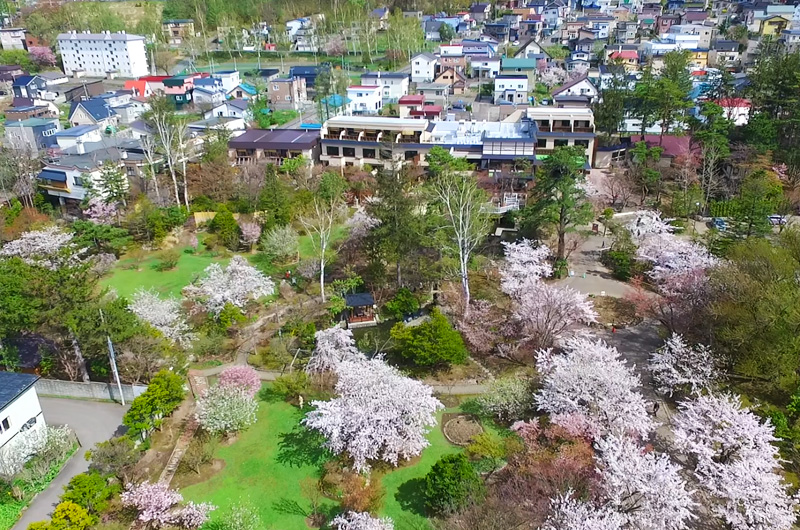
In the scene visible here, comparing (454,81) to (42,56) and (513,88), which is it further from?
(42,56)

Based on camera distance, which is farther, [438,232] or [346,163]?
[346,163]

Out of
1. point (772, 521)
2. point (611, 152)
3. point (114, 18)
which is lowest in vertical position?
point (772, 521)

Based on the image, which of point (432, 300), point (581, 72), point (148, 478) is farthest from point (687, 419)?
point (581, 72)

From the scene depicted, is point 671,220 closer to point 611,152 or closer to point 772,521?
point 611,152

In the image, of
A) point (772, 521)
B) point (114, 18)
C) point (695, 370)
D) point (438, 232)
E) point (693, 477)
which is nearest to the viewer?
point (772, 521)

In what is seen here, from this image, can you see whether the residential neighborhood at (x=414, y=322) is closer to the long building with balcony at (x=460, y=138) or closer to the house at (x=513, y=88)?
the long building with balcony at (x=460, y=138)

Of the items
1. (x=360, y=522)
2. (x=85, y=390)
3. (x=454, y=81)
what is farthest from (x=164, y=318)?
(x=454, y=81)

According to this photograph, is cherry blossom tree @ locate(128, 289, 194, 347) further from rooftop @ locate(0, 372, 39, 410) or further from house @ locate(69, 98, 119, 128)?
house @ locate(69, 98, 119, 128)
